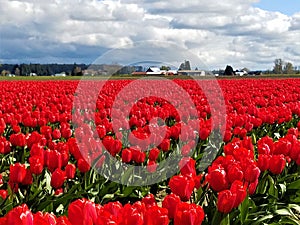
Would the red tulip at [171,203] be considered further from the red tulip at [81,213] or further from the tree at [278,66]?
the tree at [278,66]

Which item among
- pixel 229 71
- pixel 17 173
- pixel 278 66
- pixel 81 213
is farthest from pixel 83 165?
pixel 278 66

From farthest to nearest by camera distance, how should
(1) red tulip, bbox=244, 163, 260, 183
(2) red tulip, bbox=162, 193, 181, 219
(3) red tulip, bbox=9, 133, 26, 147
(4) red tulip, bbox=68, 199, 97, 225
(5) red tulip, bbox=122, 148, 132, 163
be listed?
(3) red tulip, bbox=9, 133, 26, 147 < (5) red tulip, bbox=122, 148, 132, 163 < (1) red tulip, bbox=244, 163, 260, 183 < (2) red tulip, bbox=162, 193, 181, 219 < (4) red tulip, bbox=68, 199, 97, 225

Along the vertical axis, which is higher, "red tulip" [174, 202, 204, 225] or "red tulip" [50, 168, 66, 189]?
"red tulip" [174, 202, 204, 225]

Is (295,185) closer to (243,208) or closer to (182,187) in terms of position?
(243,208)

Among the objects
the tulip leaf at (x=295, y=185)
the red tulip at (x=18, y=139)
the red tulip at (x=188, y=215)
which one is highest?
the red tulip at (x=188, y=215)

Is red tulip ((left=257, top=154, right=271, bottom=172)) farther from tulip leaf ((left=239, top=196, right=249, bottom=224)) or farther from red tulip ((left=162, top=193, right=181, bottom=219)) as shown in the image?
red tulip ((left=162, top=193, right=181, bottom=219))

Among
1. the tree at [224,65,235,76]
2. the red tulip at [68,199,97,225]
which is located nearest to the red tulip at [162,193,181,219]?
the red tulip at [68,199,97,225]

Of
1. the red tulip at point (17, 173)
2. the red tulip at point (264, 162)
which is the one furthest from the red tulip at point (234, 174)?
the red tulip at point (17, 173)

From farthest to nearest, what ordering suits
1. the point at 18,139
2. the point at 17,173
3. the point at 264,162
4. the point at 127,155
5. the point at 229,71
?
1. the point at 229,71
2. the point at 18,139
3. the point at 127,155
4. the point at 264,162
5. the point at 17,173

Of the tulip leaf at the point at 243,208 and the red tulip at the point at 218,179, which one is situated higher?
the red tulip at the point at 218,179

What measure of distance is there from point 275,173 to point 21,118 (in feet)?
15.1

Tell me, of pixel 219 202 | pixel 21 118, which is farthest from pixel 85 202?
pixel 21 118

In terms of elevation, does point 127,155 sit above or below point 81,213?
below

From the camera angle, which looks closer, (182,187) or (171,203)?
Result: (171,203)
